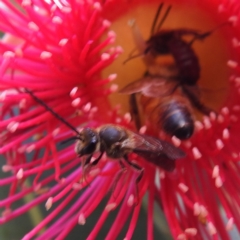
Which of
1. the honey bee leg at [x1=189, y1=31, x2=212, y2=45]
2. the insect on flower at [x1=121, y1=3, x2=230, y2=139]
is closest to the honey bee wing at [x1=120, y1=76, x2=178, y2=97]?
the insect on flower at [x1=121, y1=3, x2=230, y2=139]

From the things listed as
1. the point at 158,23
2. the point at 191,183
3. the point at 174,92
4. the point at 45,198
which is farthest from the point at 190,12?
the point at 45,198

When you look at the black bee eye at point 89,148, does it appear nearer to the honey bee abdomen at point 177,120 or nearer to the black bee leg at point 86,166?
the black bee leg at point 86,166

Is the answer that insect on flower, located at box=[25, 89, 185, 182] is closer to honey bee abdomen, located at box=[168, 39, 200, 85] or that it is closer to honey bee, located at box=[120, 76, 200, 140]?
honey bee, located at box=[120, 76, 200, 140]

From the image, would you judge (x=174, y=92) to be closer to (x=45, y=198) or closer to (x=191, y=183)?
(x=191, y=183)

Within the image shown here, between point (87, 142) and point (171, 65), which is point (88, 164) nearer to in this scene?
point (87, 142)

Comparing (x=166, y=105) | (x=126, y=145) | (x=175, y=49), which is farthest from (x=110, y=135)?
(x=175, y=49)

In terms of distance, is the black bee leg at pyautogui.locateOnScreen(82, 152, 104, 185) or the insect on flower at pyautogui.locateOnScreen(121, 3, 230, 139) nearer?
the black bee leg at pyautogui.locateOnScreen(82, 152, 104, 185)
